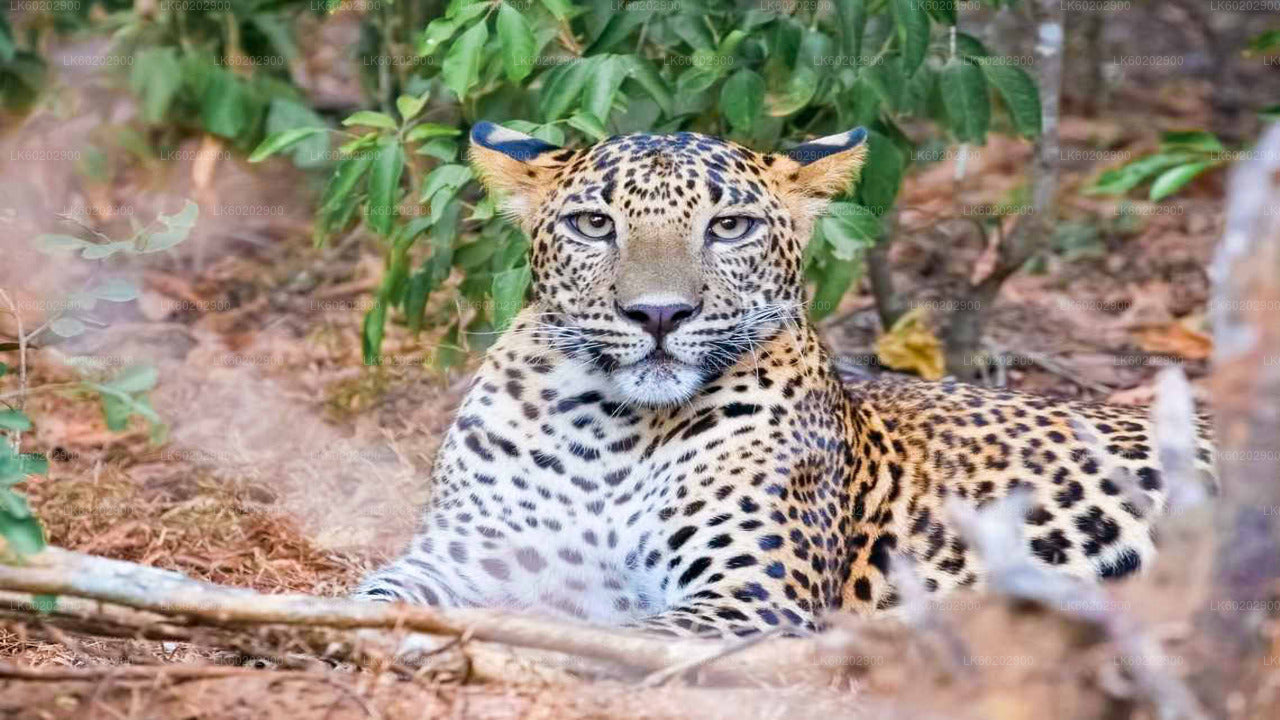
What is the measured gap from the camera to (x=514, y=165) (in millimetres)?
6801

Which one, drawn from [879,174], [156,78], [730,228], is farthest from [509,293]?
[156,78]

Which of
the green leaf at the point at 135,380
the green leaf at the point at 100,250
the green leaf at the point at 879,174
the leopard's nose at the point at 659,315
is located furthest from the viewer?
the green leaf at the point at 879,174

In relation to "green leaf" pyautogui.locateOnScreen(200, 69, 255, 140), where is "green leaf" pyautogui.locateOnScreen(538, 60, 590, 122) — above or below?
above

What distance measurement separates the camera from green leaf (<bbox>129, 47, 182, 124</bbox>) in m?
10.6

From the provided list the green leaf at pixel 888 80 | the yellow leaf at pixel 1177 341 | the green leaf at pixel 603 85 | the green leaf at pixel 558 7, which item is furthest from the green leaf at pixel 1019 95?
the yellow leaf at pixel 1177 341

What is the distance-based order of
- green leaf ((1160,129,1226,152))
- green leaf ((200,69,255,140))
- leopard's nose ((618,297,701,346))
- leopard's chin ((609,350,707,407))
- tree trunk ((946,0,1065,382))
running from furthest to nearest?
green leaf ((200,69,255,140)) → tree trunk ((946,0,1065,382)) → green leaf ((1160,129,1226,152)) → leopard's chin ((609,350,707,407)) → leopard's nose ((618,297,701,346))

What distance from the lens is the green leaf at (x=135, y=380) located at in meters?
5.39

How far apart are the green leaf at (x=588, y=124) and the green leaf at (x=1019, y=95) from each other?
215cm

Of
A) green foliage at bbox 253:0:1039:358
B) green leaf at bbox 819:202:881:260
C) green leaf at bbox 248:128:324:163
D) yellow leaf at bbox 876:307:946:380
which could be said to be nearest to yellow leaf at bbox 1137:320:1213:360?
yellow leaf at bbox 876:307:946:380

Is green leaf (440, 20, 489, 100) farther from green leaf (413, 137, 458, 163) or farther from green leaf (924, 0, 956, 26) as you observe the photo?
green leaf (924, 0, 956, 26)

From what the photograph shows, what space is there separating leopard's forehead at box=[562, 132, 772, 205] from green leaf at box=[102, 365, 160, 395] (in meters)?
1.86

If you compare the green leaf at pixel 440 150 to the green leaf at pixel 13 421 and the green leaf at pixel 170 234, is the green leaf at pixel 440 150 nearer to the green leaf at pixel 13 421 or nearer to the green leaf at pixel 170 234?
the green leaf at pixel 170 234

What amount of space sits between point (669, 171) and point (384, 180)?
150cm

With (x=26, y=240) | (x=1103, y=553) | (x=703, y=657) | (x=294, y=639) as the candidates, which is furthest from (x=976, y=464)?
(x=26, y=240)
